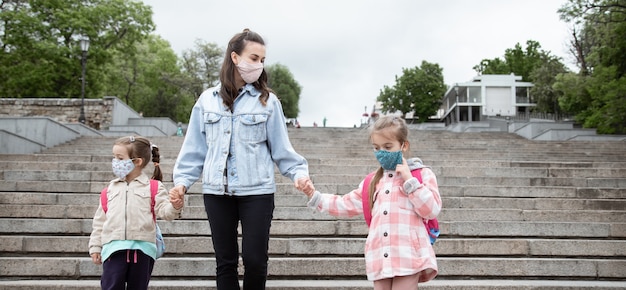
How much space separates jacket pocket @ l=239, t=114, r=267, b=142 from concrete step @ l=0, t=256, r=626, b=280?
6.52 ft

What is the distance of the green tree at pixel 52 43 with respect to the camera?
25.7m

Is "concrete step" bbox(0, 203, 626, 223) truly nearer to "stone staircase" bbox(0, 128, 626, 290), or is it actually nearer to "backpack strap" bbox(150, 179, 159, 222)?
"stone staircase" bbox(0, 128, 626, 290)

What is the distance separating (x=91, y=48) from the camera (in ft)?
88.6

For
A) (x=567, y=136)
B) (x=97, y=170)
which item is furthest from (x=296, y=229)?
(x=567, y=136)

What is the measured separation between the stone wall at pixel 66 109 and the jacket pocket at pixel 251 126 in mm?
18574

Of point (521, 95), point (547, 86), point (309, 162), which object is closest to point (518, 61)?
point (521, 95)

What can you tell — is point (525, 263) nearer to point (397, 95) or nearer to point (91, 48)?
point (91, 48)

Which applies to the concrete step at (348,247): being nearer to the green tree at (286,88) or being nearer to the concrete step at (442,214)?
the concrete step at (442,214)

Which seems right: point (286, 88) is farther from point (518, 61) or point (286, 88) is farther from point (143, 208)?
point (143, 208)

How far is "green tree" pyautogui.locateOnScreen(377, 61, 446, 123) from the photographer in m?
57.7

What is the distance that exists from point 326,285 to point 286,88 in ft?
171

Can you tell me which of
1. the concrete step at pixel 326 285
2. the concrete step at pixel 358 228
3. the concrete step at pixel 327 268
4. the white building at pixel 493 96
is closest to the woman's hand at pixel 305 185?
the concrete step at pixel 326 285

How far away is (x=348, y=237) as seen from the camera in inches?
211

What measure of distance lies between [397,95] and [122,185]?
56278 mm
